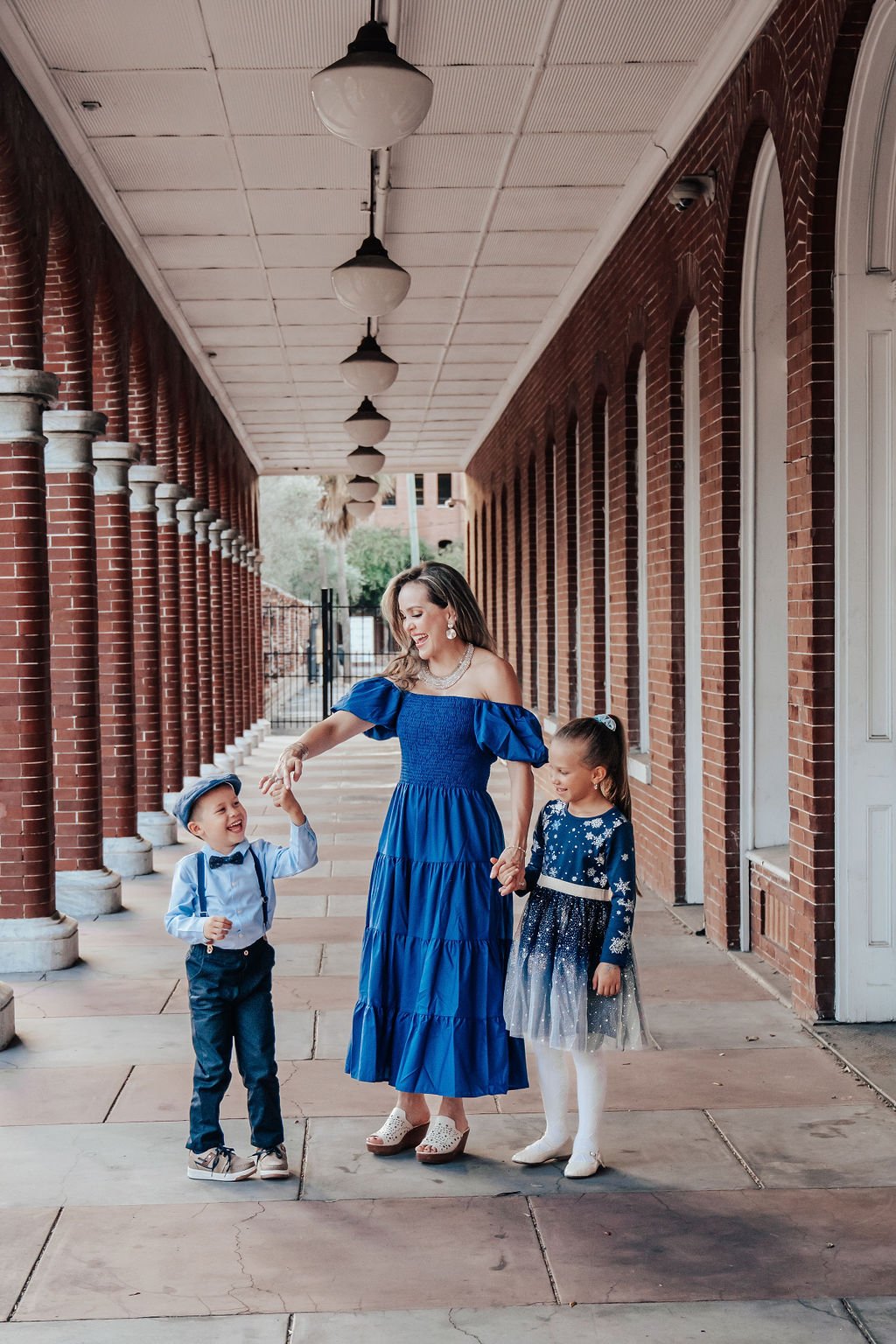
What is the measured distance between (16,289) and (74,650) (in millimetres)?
2284

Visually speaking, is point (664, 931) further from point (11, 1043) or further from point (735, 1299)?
point (735, 1299)

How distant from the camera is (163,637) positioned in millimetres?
13664

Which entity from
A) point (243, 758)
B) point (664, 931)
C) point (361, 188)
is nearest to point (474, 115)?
point (361, 188)

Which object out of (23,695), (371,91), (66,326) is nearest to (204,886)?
(371,91)

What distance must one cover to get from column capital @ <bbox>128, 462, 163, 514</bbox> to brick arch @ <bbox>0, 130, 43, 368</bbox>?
14.8ft

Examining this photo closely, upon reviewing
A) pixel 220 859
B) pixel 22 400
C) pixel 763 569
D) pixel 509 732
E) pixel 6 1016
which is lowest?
pixel 6 1016

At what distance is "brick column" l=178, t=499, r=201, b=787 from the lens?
15016 millimetres

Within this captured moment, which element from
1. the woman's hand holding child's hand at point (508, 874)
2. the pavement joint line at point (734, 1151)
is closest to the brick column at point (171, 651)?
the pavement joint line at point (734, 1151)

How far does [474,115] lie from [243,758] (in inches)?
492

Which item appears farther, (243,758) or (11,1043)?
(243,758)

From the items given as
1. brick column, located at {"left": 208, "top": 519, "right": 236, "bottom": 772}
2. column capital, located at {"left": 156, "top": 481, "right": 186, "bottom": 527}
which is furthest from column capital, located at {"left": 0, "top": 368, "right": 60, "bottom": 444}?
brick column, located at {"left": 208, "top": 519, "right": 236, "bottom": 772}

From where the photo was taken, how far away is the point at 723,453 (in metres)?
7.54

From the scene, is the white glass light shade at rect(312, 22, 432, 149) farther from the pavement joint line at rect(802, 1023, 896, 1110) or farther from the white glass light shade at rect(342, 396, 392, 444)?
the white glass light shade at rect(342, 396, 392, 444)

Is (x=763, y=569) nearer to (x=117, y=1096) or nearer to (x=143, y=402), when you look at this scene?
(x=117, y=1096)
